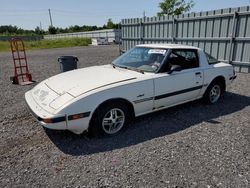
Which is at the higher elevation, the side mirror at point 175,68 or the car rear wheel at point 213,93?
the side mirror at point 175,68

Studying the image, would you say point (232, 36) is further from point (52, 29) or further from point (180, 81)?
point (52, 29)

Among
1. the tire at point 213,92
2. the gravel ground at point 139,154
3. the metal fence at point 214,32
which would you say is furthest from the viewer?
the metal fence at point 214,32

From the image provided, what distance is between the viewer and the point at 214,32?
9000 mm

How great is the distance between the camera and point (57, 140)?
137 inches

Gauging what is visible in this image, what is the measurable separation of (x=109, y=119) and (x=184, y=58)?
216 cm

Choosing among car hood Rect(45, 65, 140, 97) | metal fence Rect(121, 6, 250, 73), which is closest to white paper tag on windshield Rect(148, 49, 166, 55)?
car hood Rect(45, 65, 140, 97)

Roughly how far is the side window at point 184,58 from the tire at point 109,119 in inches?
55.7

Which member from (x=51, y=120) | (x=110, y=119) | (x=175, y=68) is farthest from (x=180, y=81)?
(x=51, y=120)

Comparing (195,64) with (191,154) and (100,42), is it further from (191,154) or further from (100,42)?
(100,42)

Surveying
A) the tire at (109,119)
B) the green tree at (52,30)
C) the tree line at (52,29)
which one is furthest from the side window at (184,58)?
the green tree at (52,30)

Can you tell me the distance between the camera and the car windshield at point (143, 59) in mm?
4141

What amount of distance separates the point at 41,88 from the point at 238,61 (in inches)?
303

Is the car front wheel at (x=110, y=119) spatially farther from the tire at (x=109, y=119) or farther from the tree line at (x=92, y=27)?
the tree line at (x=92, y=27)

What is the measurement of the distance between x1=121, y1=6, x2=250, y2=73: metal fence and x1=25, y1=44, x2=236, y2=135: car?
13.3ft
